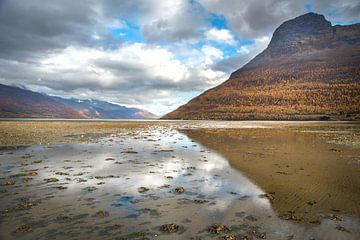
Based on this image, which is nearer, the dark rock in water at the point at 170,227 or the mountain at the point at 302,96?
the dark rock in water at the point at 170,227

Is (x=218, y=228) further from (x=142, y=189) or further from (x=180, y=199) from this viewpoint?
(x=142, y=189)

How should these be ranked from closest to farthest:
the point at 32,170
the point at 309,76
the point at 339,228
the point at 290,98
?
the point at 339,228 → the point at 32,170 → the point at 290,98 → the point at 309,76

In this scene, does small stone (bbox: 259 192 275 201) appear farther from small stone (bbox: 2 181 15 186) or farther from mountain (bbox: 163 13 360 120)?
mountain (bbox: 163 13 360 120)

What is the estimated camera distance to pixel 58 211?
328 inches

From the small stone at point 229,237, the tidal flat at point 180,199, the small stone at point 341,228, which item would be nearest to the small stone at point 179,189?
the tidal flat at point 180,199

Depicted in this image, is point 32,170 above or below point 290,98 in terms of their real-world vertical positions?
below

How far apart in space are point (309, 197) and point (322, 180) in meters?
3.08

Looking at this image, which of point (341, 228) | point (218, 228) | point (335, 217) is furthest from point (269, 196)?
point (218, 228)

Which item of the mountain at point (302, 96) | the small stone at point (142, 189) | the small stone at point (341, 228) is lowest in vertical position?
the small stone at point (142, 189)

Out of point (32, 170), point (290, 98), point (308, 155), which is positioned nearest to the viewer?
point (32, 170)

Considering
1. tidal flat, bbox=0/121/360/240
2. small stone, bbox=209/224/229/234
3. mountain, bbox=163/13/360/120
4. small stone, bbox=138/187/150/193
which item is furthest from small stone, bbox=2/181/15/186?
mountain, bbox=163/13/360/120

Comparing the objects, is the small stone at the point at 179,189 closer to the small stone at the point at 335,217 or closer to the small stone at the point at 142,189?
the small stone at the point at 142,189

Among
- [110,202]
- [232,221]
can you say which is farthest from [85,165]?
[232,221]

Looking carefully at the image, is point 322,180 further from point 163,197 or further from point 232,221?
point 163,197
